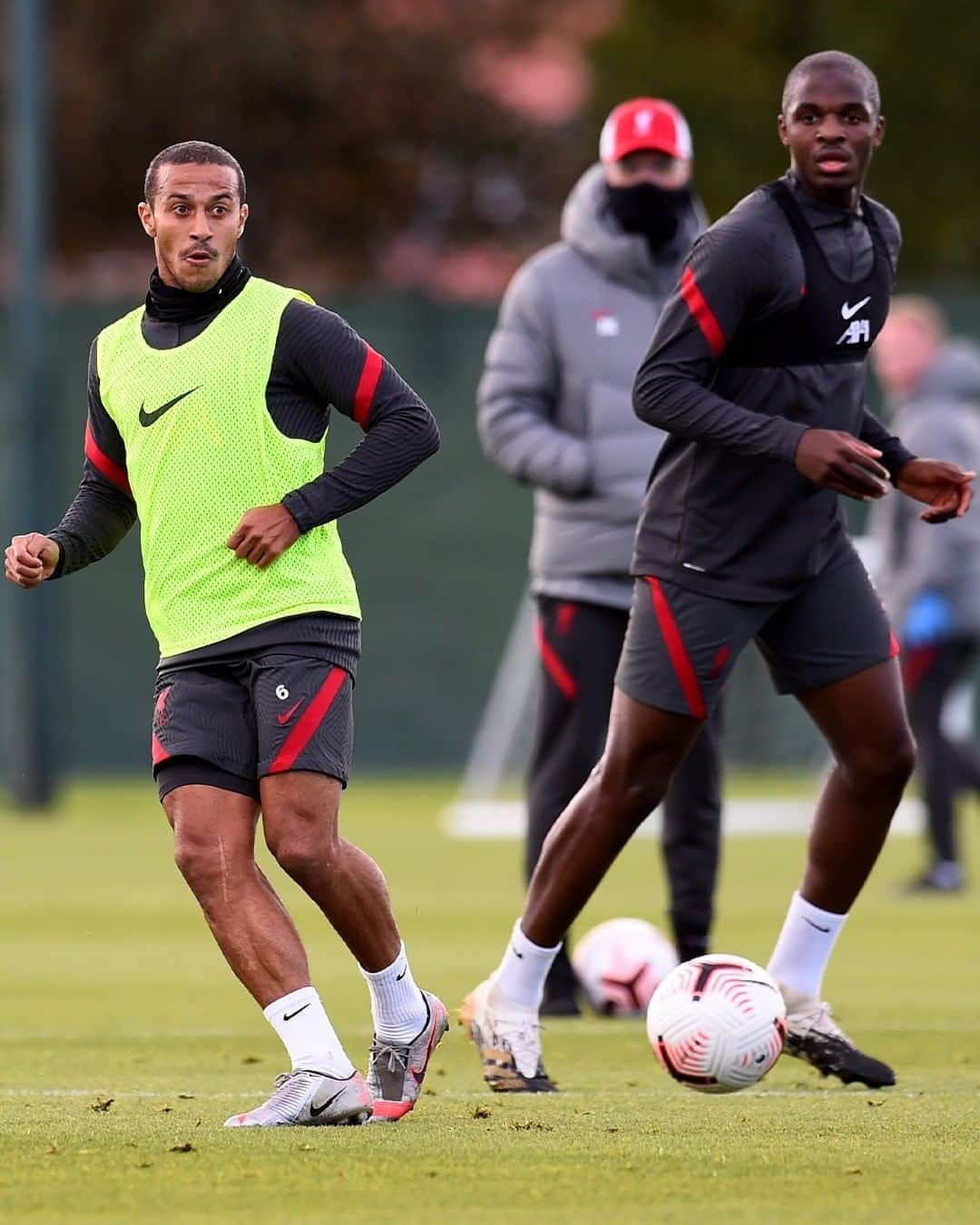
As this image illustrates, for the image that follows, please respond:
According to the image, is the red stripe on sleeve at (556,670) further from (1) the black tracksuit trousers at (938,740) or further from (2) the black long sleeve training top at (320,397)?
(1) the black tracksuit trousers at (938,740)

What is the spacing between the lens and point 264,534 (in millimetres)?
6059

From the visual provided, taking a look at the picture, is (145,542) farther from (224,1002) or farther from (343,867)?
(224,1002)

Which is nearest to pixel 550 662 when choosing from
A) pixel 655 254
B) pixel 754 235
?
pixel 655 254

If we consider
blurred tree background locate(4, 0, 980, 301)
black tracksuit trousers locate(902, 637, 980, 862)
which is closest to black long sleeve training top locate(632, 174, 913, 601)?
black tracksuit trousers locate(902, 637, 980, 862)

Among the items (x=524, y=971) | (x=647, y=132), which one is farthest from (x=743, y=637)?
(x=647, y=132)

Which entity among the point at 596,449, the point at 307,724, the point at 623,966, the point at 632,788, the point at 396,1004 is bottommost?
the point at 623,966

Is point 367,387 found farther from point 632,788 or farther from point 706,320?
point 632,788

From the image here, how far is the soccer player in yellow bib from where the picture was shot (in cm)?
605

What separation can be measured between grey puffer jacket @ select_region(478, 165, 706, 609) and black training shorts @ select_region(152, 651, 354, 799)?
2.43 metres

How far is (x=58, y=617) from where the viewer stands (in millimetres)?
19641

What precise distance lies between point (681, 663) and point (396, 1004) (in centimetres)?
109

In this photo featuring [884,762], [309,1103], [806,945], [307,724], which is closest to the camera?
[309,1103]

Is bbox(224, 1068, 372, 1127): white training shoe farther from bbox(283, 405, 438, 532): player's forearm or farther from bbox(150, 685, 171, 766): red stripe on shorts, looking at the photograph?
bbox(283, 405, 438, 532): player's forearm

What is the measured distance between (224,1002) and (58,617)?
35.6 feet
